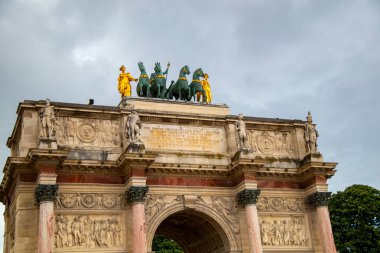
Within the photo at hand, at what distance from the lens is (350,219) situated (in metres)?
37.3

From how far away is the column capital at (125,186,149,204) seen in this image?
22.0 metres

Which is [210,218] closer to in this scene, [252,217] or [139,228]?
[252,217]

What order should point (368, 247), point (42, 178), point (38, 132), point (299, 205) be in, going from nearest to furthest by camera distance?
point (42, 178) < point (38, 132) < point (299, 205) < point (368, 247)

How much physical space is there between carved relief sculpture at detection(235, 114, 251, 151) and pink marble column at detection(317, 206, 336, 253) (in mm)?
4670

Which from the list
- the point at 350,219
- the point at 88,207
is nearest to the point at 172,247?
the point at 350,219

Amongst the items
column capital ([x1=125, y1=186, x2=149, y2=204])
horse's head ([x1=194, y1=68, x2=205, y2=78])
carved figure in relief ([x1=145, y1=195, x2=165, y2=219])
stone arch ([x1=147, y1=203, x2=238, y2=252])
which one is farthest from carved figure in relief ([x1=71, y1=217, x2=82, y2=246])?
horse's head ([x1=194, y1=68, x2=205, y2=78])

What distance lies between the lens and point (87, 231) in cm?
2186

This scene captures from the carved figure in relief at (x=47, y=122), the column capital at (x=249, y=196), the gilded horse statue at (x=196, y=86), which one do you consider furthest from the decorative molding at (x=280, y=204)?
the carved figure in relief at (x=47, y=122)

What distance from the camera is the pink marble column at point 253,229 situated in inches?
910

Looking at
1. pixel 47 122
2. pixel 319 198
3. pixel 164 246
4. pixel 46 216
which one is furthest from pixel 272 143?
pixel 164 246

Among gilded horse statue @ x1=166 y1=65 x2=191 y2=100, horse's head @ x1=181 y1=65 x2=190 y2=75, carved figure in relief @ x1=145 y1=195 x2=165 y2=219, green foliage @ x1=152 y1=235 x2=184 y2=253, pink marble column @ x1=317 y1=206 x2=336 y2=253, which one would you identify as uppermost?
horse's head @ x1=181 y1=65 x2=190 y2=75

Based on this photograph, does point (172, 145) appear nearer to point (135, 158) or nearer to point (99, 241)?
point (135, 158)

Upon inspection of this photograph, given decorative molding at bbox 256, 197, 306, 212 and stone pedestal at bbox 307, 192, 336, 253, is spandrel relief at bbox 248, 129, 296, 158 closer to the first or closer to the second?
decorative molding at bbox 256, 197, 306, 212

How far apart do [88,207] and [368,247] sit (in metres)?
21.7
